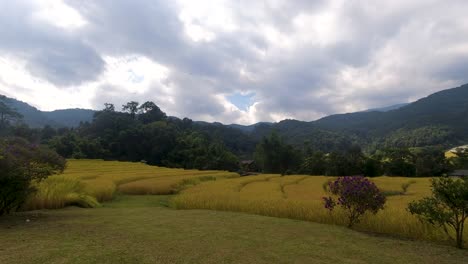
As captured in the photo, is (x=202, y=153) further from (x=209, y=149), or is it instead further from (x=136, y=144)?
(x=136, y=144)

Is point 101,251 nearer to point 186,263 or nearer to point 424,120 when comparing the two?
point 186,263

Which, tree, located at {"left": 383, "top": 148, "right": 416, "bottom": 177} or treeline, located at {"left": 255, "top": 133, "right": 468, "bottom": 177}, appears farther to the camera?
tree, located at {"left": 383, "top": 148, "right": 416, "bottom": 177}

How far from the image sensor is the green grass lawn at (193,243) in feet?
19.3

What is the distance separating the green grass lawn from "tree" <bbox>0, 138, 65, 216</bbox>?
70cm

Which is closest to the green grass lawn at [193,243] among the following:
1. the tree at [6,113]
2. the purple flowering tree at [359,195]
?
the purple flowering tree at [359,195]

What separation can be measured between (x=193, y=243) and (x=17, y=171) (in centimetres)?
601

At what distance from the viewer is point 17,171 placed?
356 inches

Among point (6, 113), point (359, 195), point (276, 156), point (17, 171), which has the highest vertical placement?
point (6, 113)

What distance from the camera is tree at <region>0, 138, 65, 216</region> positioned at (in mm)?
8883

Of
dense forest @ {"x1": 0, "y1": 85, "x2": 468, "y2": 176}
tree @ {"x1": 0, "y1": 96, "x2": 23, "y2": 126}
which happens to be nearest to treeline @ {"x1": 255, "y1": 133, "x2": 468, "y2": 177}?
dense forest @ {"x1": 0, "y1": 85, "x2": 468, "y2": 176}

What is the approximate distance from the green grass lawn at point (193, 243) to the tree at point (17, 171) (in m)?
0.70

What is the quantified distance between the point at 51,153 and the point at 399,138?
121620 millimetres

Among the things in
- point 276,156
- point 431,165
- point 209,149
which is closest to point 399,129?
point 431,165

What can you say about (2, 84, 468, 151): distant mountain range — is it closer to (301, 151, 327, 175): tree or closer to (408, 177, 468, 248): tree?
(301, 151, 327, 175): tree
